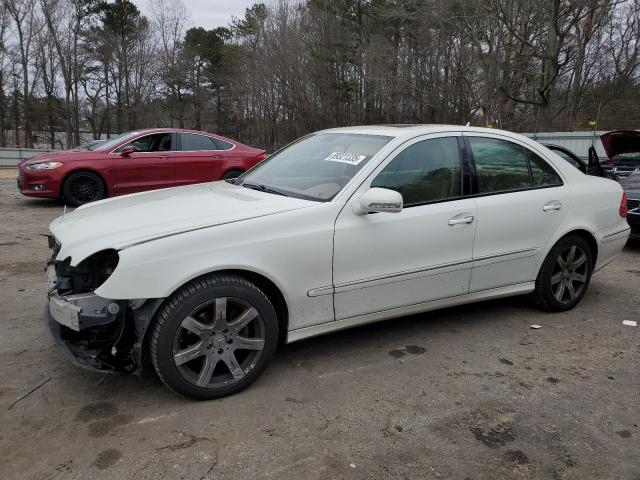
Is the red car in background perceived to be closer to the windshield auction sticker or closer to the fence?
the windshield auction sticker

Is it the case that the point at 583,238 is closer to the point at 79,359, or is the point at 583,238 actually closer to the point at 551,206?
the point at 551,206

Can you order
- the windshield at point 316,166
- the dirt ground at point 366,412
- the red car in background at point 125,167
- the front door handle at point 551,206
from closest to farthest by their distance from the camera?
the dirt ground at point 366,412 < the windshield at point 316,166 < the front door handle at point 551,206 < the red car in background at point 125,167

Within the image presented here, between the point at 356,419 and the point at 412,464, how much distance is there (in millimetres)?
444

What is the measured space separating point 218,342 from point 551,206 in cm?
286

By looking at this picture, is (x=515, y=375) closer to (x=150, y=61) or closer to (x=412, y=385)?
(x=412, y=385)

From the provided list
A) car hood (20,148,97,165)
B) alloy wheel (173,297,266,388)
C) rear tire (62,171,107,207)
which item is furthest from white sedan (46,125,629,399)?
car hood (20,148,97,165)

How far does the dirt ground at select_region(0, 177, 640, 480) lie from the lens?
97.8 inches

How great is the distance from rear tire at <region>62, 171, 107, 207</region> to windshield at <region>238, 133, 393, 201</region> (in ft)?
20.4

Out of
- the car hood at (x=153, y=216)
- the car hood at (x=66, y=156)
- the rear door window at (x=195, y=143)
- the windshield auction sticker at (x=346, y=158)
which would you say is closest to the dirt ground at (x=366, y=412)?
the car hood at (x=153, y=216)

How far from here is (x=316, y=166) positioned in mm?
3852

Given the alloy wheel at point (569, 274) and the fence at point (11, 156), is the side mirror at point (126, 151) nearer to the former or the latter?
the alloy wheel at point (569, 274)

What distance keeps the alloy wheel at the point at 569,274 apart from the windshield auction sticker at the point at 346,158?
1.98 metres

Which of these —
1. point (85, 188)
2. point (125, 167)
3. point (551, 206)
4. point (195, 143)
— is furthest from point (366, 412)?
point (195, 143)

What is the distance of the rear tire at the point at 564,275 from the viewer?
4.36 meters
